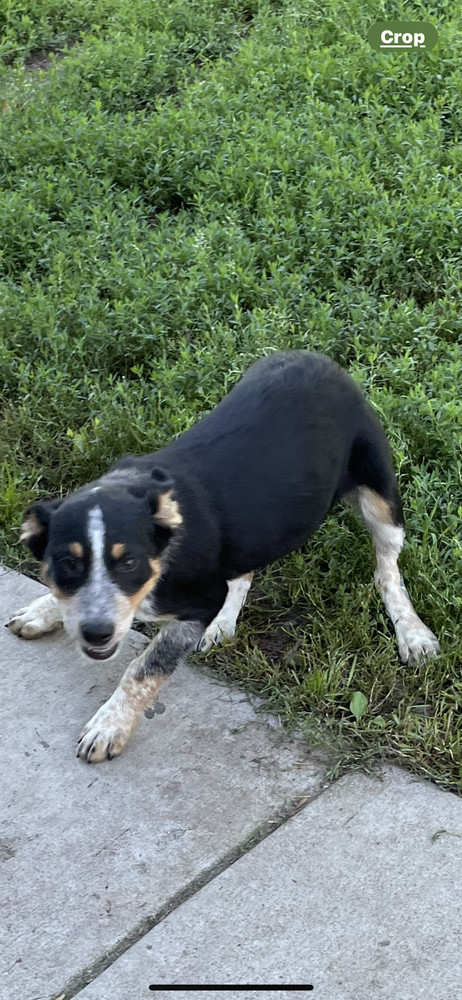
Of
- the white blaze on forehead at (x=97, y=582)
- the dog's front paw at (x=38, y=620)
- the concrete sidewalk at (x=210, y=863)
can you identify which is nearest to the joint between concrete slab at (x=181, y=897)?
the concrete sidewalk at (x=210, y=863)

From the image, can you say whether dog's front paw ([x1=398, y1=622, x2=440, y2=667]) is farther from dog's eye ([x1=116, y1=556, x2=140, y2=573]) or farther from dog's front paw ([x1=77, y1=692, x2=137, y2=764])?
dog's eye ([x1=116, y1=556, x2=140, y2=573])

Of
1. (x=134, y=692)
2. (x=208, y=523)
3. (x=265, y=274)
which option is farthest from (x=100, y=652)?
(x=265, y=274)

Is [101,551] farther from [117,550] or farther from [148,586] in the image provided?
[148,586]

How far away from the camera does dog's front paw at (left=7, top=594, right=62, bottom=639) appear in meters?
4.20

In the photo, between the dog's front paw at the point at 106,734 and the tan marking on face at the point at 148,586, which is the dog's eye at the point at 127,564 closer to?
the tan marking on face at the point at 148,586

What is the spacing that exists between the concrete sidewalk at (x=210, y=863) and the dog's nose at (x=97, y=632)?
58 cm

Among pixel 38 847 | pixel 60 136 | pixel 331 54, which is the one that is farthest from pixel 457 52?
pixel 38 847

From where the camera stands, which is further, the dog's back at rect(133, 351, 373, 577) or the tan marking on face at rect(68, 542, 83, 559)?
the dog's back at rect(133, 351, 373, 577)

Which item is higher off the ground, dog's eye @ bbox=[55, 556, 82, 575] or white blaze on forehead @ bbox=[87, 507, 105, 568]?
white blaze on forehead @ bbox=[87, 507, 105, 568]

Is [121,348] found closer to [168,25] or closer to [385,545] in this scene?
[385,545]

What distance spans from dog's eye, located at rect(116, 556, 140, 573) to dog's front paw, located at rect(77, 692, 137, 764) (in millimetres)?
629

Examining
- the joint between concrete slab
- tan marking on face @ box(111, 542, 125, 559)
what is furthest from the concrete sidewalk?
tan marking on face @ box(111, 542, 125, 559)

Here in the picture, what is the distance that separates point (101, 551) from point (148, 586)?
0.93 ft

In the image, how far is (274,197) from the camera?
21.0ft
